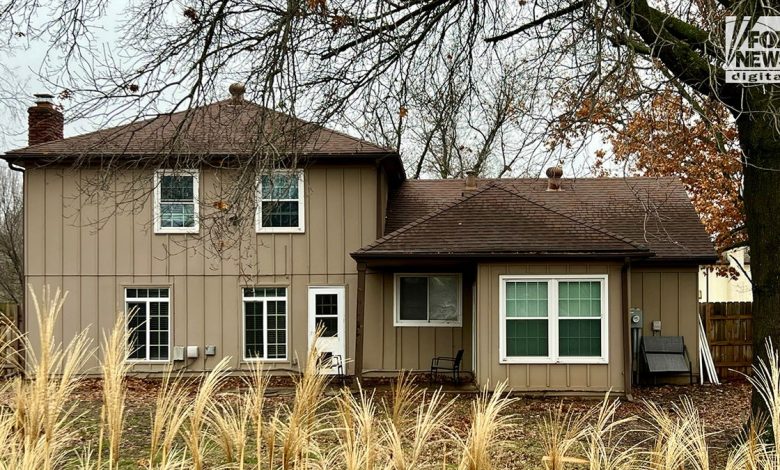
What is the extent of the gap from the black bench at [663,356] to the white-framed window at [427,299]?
3699 mm

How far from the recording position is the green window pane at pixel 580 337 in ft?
40.6

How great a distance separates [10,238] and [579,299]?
22.2 meters

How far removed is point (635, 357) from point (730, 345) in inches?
108

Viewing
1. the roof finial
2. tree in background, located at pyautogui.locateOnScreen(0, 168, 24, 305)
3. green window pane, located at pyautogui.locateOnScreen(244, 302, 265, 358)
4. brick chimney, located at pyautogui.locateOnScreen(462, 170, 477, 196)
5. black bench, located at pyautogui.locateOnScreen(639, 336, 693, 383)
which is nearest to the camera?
the roof finial

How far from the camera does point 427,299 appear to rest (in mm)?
14672

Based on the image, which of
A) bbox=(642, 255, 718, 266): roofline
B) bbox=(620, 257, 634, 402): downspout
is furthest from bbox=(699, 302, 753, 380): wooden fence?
bbox=(620, 257, 634, 402): downspout

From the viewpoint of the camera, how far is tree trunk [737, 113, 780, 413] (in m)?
7.47

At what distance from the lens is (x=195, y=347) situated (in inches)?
574

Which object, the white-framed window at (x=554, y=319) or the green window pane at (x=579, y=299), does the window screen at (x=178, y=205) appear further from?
the green window pane at (x=579, y=299)

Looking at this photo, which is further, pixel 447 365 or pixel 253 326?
pixel 253 326

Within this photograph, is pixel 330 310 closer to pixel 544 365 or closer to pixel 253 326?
pixel 253 326

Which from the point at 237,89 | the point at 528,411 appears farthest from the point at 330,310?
the point at 237,89

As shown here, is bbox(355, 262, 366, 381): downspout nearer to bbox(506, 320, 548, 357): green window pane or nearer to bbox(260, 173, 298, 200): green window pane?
bbox(506, 320, 548, 357): green window pane

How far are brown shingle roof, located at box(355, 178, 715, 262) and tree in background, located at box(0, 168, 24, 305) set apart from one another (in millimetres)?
16279
